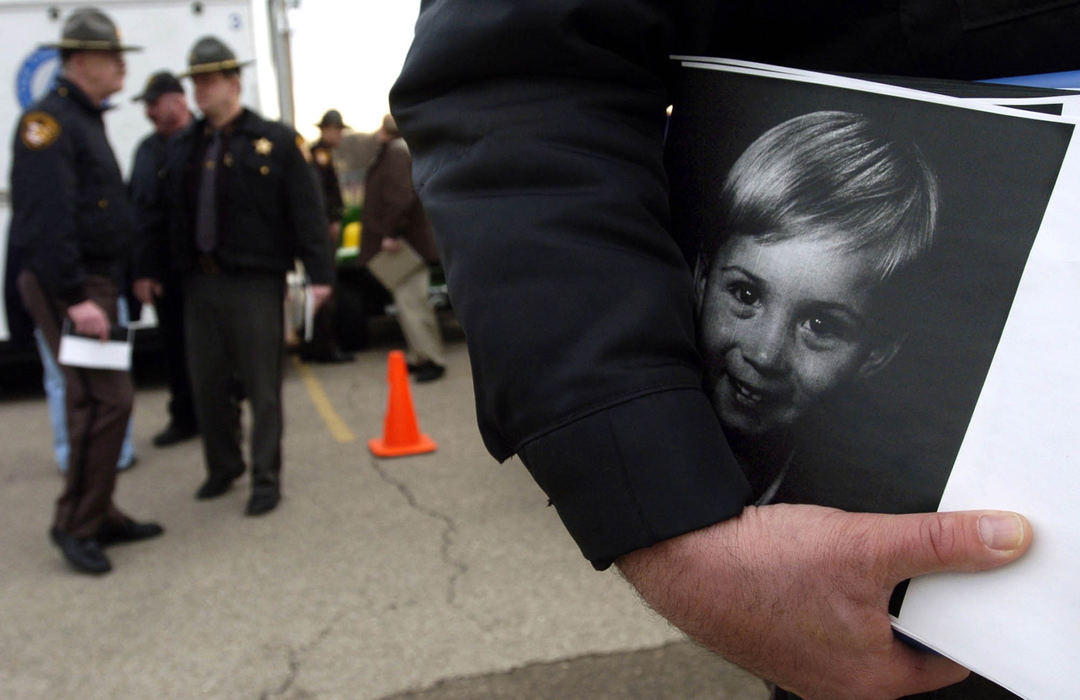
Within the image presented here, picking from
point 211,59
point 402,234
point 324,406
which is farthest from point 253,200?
point 402,234

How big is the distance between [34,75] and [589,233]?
7.37m

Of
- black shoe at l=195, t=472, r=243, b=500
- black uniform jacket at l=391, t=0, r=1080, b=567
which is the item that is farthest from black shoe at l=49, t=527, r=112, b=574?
black uniform jacket at l=391, t=0, r=1080, b=567

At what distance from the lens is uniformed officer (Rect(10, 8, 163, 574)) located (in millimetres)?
3916

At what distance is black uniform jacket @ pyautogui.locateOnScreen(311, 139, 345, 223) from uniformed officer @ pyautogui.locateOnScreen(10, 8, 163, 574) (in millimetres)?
4244

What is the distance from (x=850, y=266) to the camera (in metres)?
0.82

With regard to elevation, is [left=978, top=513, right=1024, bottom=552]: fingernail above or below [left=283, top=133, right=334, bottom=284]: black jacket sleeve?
above

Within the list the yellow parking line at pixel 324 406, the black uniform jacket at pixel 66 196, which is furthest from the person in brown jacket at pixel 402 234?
the black uniform jacket at pixel 66 196

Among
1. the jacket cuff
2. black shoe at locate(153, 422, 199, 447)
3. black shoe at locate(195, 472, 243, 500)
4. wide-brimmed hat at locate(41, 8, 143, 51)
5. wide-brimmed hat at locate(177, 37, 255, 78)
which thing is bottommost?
black shoe at locate(153, 422, 199, 447)

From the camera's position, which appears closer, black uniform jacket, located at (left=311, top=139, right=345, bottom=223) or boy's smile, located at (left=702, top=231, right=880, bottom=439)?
boy's smile, located at (left=702, top=231, right=880, bottom=439)

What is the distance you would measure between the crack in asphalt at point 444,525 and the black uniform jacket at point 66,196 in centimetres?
172

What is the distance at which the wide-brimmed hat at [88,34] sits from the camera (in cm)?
418

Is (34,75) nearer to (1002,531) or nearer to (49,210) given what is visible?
(49,210)

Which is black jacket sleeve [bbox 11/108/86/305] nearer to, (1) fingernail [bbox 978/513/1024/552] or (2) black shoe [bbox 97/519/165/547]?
(2) black shoe [bbox 97/519/165/547]

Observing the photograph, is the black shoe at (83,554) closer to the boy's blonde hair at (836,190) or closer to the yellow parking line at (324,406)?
the yellow parking line at (324,406)
